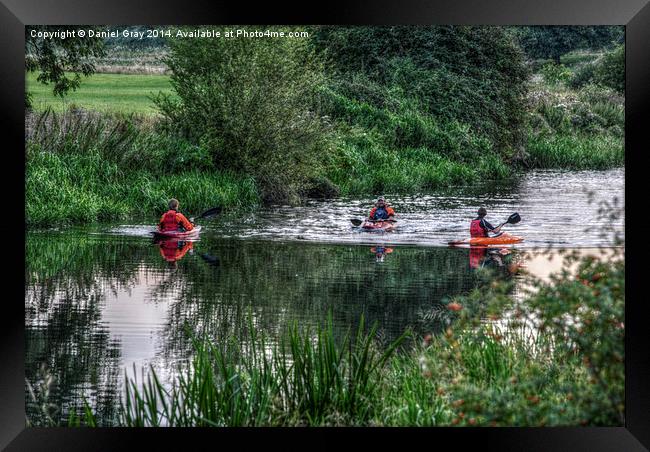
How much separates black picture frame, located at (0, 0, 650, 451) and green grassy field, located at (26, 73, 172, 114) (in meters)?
22.9

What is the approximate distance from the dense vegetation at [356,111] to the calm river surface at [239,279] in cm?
171

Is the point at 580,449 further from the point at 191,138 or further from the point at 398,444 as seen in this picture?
the point at 191,138

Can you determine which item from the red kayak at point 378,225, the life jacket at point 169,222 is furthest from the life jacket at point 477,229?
the life jacket at point 169,222

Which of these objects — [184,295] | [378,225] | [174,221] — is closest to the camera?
[184,295]

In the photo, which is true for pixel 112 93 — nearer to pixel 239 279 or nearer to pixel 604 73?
pixel 604 73

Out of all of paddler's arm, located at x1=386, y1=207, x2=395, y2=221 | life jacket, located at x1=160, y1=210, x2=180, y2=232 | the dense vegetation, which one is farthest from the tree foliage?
life jacket, located at x1=160, y1=210, x2=180, y2=232

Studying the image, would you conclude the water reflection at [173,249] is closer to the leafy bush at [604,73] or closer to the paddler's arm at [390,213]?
the paddler's arm at [390,213]

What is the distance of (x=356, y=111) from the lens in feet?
119

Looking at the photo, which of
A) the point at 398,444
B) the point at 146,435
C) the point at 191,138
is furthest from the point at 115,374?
the point at 191,138

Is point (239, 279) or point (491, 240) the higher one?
point (491, 240)

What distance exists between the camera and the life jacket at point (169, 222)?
20.7 metres

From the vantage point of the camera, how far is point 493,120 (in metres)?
38.8

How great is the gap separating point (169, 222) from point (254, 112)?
7429mm
